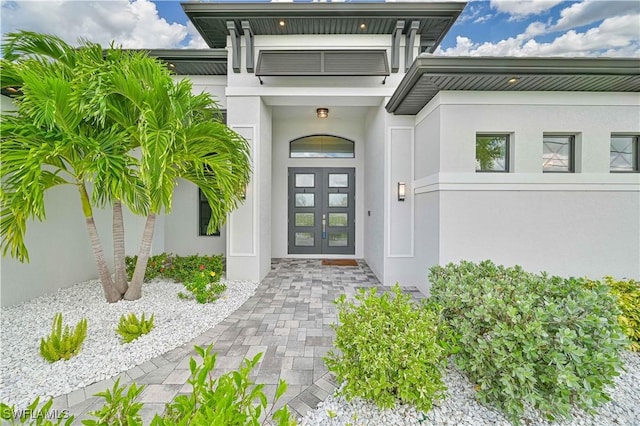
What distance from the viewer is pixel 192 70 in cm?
518

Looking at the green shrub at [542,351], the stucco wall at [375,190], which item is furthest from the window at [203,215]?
the green shrub at [542,351]

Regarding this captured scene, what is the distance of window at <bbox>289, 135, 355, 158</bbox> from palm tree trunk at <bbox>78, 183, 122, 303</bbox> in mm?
4765

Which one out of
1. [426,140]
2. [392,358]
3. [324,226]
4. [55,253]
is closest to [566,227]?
[426,140]

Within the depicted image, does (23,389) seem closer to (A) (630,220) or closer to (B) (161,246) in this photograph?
(B) (161,246)

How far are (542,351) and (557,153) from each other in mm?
3816

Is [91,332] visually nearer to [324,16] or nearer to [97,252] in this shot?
[97,252]

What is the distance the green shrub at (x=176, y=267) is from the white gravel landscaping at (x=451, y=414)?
3.42m

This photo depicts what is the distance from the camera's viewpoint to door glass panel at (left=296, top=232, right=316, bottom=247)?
743cm

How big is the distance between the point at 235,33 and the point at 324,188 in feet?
13.4

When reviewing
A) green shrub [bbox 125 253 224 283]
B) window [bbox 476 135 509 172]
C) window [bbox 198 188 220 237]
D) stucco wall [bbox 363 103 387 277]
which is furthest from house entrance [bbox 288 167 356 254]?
window [bbox 476 135 509 172]

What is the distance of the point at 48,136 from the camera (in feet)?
9.37

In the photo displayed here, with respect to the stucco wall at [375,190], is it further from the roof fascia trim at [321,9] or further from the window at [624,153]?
the window at [624,153]

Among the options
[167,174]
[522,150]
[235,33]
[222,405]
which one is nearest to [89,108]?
[167,174]

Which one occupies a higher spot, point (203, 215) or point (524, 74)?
point (524, 74)
